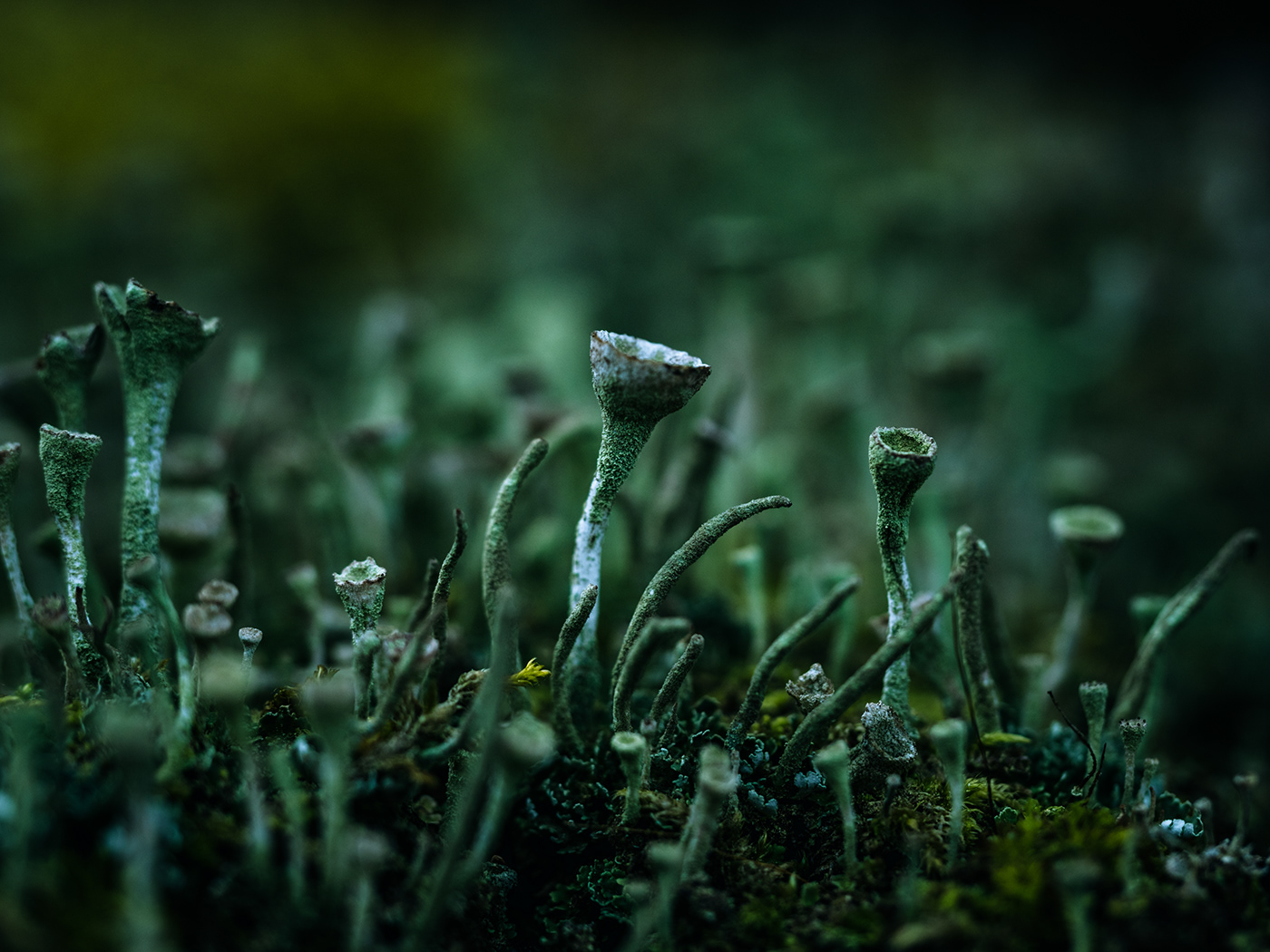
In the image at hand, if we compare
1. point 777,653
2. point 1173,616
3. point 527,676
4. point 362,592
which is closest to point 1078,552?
point 1173,616

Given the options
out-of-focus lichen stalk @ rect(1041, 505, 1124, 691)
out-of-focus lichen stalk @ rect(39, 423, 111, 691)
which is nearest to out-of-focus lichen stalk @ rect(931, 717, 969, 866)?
out-of-focus lichen stalk @ rect(1041, 505, 1124, 691)

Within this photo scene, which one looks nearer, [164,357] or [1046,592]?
[164,357]

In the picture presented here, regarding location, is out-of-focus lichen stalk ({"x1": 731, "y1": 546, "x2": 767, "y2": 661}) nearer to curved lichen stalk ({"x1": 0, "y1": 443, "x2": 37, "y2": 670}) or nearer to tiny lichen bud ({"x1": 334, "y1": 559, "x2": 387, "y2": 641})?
tiny lichen bud ({"x1": 334, "y1": 559, "x2": 387, "y2": 641})

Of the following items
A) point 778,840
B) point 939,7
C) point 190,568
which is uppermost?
point 939,7

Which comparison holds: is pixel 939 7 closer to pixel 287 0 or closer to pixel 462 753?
pixel 287 0

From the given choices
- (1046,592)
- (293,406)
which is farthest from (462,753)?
(1046,592)

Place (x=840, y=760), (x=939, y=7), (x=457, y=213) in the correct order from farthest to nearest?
(x=939, y=7), (x=457, y=213), (x=840, y=760)
